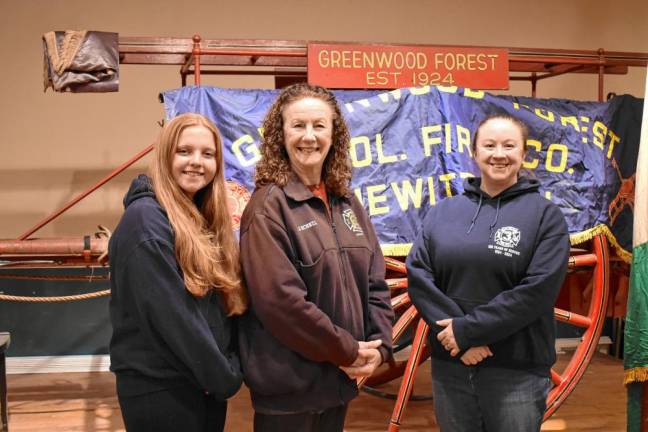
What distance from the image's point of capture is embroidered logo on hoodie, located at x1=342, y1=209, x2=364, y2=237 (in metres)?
2.37

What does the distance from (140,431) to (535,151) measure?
122 inches

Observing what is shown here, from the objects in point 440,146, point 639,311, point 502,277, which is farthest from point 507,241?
point 440,146

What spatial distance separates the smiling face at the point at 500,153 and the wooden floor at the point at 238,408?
2.20m

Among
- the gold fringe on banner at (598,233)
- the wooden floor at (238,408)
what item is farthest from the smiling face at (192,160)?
the gold fringe on banner at (598,233)

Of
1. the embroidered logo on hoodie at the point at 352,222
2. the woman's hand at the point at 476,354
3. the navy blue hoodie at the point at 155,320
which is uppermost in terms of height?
the embroidered logo on hoodie at the point at 352,222

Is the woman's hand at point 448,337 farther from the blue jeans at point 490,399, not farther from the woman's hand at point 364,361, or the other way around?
the woman's hand at point 364,361

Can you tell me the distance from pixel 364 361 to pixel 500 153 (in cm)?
96

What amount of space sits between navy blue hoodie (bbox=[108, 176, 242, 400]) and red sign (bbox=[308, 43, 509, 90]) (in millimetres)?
2302

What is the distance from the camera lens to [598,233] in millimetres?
4348

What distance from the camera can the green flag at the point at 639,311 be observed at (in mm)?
3215

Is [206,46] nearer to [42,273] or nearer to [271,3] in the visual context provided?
[271,3]

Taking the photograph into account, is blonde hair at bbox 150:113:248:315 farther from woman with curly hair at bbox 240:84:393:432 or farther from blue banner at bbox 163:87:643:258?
blue banner at bbox 163:87:643:258

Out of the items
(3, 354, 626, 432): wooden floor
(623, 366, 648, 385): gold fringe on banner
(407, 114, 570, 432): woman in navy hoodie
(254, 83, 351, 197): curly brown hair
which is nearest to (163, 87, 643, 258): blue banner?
(3, 354, 626, 432): wooden floor

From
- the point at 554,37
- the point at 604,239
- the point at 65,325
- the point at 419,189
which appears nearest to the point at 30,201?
the point at 65,325
